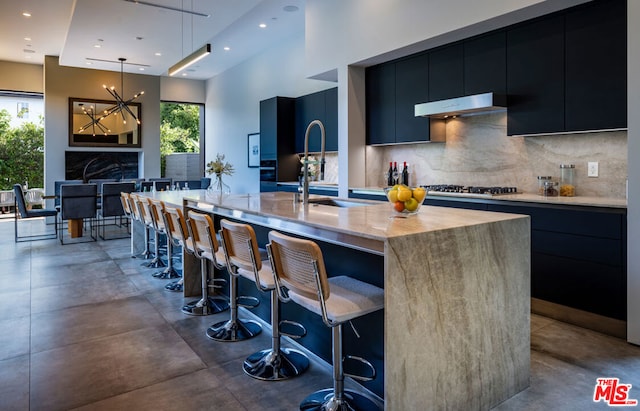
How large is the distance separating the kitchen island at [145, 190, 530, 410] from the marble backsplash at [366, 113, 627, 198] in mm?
1765

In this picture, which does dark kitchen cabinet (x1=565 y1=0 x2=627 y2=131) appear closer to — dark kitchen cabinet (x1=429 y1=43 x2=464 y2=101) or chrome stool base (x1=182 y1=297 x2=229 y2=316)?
dark kitchen cabinet (x1=429 y1=43 x2=464 y2=101)

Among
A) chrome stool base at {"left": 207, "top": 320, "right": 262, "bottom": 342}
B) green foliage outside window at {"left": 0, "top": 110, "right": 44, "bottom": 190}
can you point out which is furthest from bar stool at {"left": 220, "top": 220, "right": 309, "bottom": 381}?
green foliage outside window at {"left": 0, "top": 110, "right": 44, "bottom": 190}

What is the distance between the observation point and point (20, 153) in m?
10.5

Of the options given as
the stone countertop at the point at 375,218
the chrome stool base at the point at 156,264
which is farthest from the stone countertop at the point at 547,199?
the chrome stool base at the point at 156,264

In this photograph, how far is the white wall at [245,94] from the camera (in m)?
7.70

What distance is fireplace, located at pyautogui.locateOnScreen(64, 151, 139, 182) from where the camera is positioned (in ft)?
32.1

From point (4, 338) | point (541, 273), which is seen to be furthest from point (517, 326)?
point (4, 338)

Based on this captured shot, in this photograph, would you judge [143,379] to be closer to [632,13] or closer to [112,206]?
[632,13]

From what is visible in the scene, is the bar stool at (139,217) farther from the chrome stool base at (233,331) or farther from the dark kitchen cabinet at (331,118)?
the dark kitchen cabinet at (331,118)

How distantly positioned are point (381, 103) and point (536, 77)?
1.92 metres

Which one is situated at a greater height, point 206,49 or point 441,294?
point 206,49

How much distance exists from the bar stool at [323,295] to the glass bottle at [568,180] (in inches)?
93.7

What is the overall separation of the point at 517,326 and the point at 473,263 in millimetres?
515

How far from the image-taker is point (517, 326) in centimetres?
224
